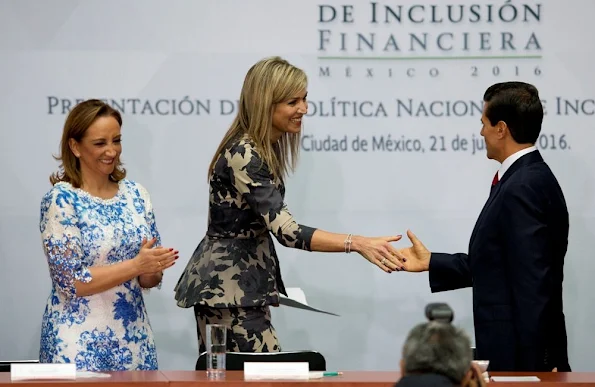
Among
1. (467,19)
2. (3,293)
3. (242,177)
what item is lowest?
(3,293)

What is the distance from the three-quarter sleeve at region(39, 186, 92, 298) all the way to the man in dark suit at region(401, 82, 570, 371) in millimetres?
1374

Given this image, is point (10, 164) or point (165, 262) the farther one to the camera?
point (10, 164)

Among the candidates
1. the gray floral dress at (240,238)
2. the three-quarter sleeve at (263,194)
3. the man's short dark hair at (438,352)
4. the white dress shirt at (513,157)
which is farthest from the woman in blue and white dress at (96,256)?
the man's short dark hair at (438,352)

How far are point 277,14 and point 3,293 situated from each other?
Answer: 1.92 meters

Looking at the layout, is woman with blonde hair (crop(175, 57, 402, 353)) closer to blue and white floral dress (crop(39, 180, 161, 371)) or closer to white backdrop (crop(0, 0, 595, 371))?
blue and white floral dress (crop(39, 180, 161, 371))

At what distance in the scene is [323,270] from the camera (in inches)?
214

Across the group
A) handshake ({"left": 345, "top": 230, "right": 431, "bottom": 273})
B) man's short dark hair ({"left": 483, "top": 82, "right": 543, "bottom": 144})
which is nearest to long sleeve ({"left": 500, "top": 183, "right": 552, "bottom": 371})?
man's short dark hair ({"left": 483, "top": 82, "right": 543, "bottom": 144})

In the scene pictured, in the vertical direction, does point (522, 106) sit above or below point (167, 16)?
below

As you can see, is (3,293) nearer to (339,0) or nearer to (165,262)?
(165,262)

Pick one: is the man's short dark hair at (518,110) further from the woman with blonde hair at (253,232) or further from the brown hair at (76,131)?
the brown hair at (76,131)

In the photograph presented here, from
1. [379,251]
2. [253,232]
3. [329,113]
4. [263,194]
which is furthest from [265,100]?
[329,113]

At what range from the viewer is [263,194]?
12.8 ft

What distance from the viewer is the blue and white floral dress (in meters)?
3.84

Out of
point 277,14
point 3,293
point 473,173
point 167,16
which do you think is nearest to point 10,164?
point 3,293
